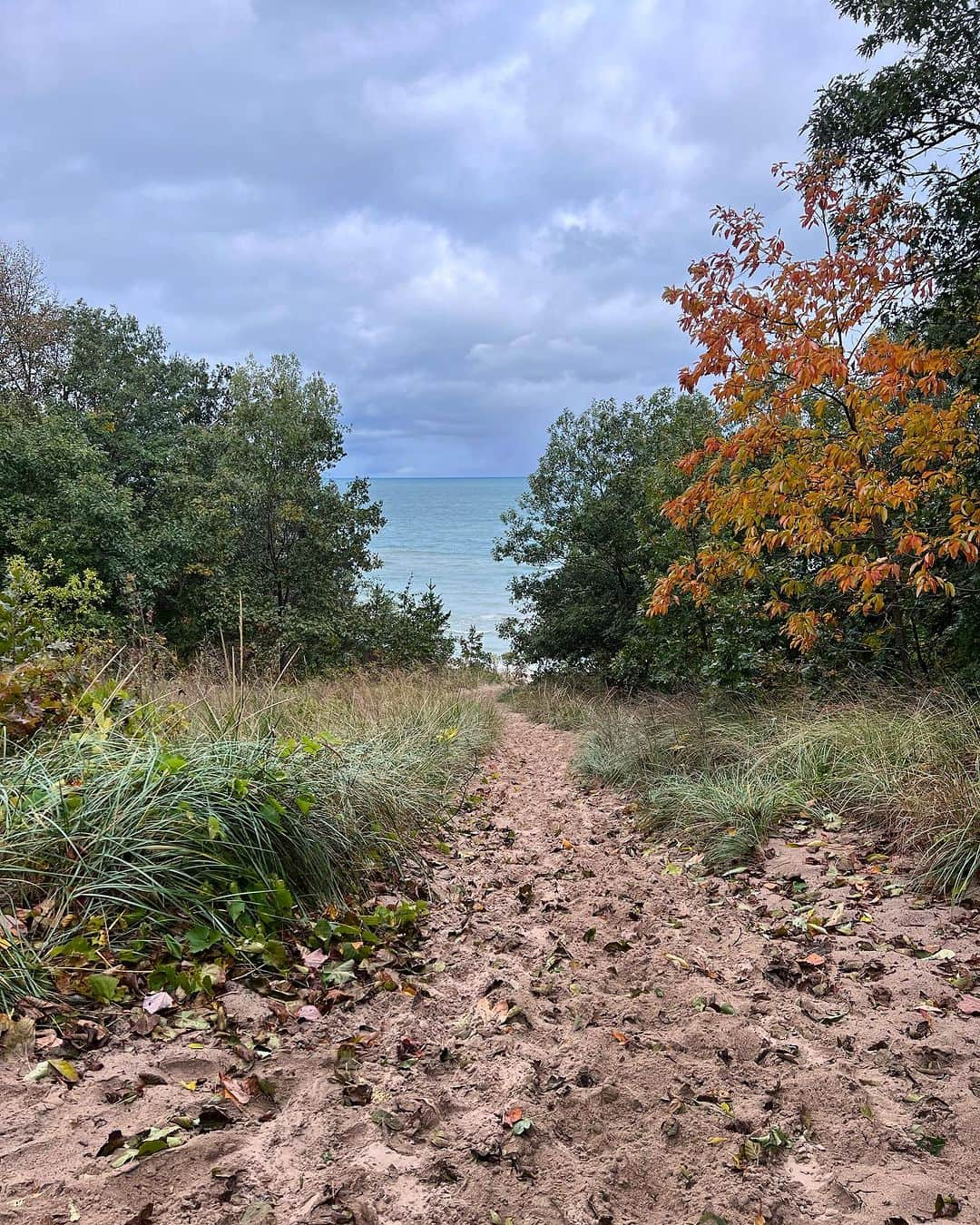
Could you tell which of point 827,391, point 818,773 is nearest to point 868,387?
point 827,391

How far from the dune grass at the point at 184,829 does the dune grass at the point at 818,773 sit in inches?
81.1

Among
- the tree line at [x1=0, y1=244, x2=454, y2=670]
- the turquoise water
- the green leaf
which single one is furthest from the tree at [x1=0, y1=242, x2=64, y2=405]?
the green leaf

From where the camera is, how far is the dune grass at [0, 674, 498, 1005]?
8.45 ft

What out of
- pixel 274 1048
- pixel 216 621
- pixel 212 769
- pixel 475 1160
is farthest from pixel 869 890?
A: pixel 216 621

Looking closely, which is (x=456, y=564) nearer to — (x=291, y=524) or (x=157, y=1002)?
(x=291, y=524)

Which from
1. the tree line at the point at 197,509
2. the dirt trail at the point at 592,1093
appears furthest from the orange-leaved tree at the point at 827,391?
the tree line at the point at 197,509

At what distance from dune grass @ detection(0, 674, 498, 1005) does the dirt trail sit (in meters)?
0.52

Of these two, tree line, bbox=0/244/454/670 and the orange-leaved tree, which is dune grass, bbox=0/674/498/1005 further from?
tree line, bbox=0/244/454/670

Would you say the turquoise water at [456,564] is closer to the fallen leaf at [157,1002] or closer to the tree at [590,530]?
the tree at [590,530]

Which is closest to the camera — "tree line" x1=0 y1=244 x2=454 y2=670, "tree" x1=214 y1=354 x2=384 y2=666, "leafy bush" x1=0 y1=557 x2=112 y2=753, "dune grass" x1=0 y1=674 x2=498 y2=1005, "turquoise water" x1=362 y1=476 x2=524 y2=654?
"dune grass" x1=0 y1=674 x2=498 y2=1005

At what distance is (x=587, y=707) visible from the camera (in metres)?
11.3

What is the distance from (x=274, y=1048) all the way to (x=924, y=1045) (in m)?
2.25

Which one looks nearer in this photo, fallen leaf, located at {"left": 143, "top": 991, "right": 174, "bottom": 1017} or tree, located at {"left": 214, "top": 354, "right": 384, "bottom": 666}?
fallen leaf, located at {"left": 143, "top": 991, "right": 174, "bottom": 1017}

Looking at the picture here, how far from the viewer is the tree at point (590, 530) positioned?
1459cm
